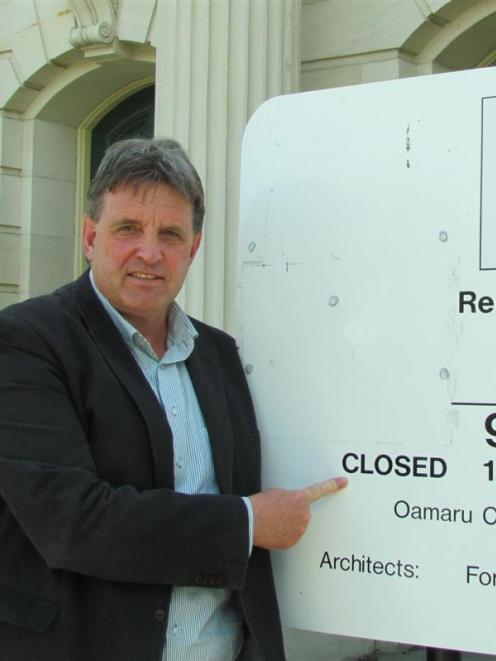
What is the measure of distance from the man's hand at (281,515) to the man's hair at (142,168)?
1.89 feet

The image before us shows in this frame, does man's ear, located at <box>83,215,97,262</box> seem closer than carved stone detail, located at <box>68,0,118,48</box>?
Yes

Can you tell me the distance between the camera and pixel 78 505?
1645 millimetres

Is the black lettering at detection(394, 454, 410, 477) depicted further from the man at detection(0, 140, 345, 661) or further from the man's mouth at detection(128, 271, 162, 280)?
the man's mouth at detection(128, 271, 162, 280)

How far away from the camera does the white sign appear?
180 centimetres

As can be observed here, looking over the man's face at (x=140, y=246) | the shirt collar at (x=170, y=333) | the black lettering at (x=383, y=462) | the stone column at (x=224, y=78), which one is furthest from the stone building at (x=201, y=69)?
the black lettering at (x=383, y=462)

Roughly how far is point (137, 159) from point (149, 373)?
1.29 feet

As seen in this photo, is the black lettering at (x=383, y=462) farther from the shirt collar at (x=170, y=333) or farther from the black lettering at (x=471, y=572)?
the shirt collar at (x=170, y=333)

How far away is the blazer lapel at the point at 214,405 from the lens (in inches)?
74.7

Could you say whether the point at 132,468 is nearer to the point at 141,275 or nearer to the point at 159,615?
the point at 159,615

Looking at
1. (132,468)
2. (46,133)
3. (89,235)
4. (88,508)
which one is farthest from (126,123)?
(88,508)

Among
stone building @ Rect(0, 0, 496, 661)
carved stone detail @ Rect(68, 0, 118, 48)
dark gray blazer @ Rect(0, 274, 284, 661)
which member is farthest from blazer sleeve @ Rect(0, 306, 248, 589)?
carved stone detail @ Rect(68, 0, 118, 48)

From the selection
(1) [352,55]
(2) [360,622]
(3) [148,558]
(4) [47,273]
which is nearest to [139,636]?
(3) [148,558]

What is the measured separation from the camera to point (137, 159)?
1864mm

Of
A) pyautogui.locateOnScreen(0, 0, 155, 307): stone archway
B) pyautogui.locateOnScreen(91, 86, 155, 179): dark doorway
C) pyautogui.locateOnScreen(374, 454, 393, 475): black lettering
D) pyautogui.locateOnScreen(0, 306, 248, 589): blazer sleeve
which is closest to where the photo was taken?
pyautogui.locateOnScreen(0, 306, 248, 589): blazer sleeve
